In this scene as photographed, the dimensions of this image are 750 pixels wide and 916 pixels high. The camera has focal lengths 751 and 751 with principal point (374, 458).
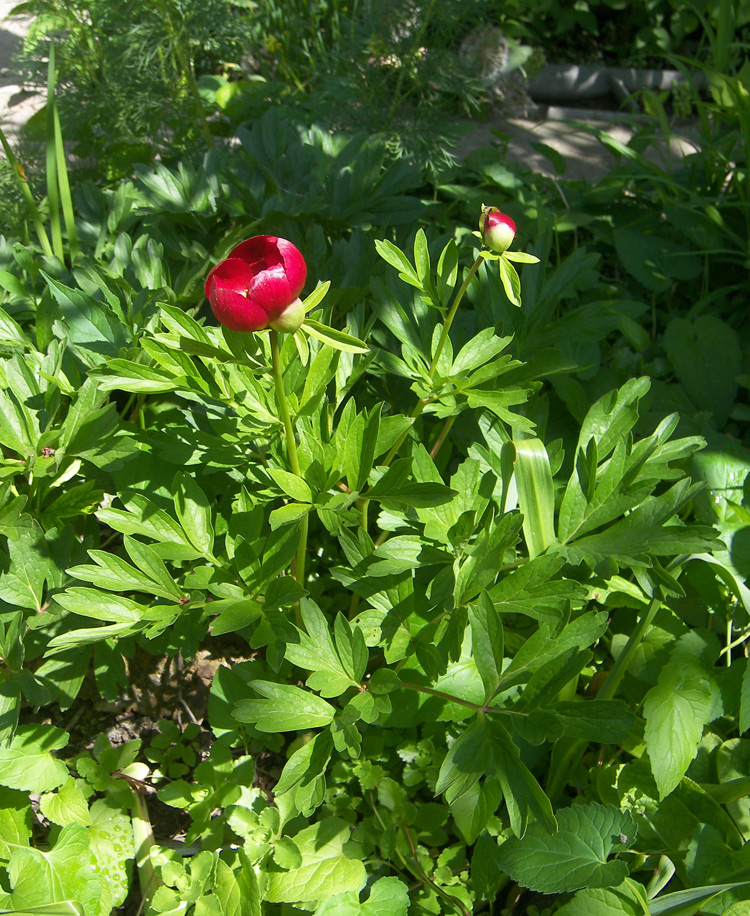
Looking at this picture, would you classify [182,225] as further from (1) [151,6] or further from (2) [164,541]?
(1) [151,6]

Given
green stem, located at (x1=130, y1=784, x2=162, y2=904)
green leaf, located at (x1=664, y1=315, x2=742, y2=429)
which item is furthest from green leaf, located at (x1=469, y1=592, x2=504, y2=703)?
green leaf, located at (x1=664, y1=315, x2=742, y2=429)

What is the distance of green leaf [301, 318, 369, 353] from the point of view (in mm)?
922

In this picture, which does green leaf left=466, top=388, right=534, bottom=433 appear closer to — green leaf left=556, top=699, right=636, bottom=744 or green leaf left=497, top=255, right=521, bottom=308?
green leaf left=497, top=255, right=521, bottom=308

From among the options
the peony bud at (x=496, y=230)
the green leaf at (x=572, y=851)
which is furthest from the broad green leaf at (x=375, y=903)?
the peony bud at (x=496, y=230)

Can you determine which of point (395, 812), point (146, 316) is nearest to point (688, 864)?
point (395, 812)

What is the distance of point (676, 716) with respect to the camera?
4.06ft

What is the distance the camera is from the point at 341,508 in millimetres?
1059

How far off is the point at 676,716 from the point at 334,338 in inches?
33.1

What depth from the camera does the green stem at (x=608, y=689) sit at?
123 cm

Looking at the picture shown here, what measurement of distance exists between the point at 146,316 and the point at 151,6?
5.47 feet

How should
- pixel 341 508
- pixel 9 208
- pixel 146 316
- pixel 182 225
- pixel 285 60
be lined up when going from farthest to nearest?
1. pixel 285 60
2. pixel 9 208
3. pixel 182 225
4. pixel 146 316
5. pixel 341 508

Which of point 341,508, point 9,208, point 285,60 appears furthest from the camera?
point 285,60

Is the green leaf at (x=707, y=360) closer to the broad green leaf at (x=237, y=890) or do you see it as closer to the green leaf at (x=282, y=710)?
the green leaf at (x=282, y=710)

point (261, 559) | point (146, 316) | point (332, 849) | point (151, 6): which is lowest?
point (332, 849)
